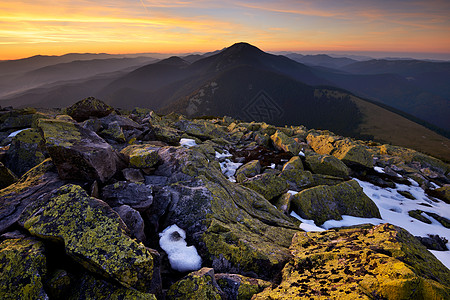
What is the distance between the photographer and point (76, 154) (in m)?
7.88

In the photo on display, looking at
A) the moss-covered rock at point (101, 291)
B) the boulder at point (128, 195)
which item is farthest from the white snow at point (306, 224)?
the moss-covered rock at point (101, 291)

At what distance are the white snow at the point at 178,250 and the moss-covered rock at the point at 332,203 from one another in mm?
8215

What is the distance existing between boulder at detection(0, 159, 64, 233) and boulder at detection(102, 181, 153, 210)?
1759 mm

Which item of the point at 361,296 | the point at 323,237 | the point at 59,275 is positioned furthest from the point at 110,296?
the point at 323,237

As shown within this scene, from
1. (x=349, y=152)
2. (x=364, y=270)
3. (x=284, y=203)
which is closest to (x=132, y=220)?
(x=364, y=270)

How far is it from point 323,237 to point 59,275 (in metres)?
8.65

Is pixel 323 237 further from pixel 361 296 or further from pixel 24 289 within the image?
pixel 24 289

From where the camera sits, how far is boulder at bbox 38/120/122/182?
311 inches

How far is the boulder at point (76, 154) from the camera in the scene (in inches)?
311

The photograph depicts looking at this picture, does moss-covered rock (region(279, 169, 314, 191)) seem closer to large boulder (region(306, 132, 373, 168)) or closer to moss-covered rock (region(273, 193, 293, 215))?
moss-covered rock (region(273, 193, 293, 215))

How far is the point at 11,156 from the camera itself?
12422 millimetres

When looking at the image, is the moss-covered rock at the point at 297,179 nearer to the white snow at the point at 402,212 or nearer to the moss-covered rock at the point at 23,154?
the white snow at the point at 402,212

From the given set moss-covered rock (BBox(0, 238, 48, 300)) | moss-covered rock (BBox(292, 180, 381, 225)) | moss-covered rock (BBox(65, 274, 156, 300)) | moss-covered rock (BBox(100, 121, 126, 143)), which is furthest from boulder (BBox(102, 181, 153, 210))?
moss-covered rock (BBox(292, 180, 381, 225))

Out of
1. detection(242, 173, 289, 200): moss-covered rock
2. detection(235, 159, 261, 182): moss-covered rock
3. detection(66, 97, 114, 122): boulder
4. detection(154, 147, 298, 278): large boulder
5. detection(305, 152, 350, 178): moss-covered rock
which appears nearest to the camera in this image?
detection(154, 147, 298, 278): large boulder
